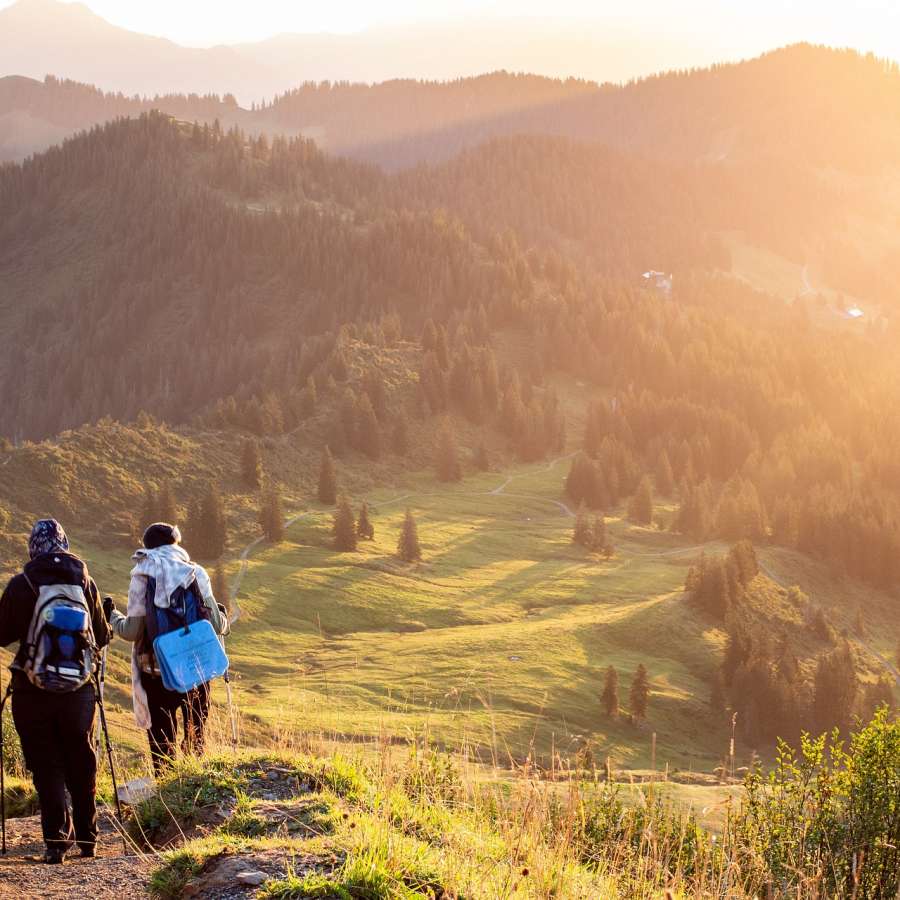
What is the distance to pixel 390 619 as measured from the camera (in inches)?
3236

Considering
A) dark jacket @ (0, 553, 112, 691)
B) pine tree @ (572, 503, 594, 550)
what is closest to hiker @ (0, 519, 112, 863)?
dark jacket @ (0, 553, 112, 691)

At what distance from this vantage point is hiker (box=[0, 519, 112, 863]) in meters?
12.9

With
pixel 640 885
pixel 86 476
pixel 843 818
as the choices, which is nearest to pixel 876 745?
pixel 843 818

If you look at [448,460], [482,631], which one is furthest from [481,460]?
[482,631]

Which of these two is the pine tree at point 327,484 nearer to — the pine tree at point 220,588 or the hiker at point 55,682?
A: the pine tree at point 220,588

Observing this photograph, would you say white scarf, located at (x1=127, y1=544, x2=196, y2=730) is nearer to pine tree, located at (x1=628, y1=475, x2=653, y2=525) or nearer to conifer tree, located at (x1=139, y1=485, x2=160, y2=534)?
→ conifer tree, located at (x1=139, y1=485, x2=160, y2=534)

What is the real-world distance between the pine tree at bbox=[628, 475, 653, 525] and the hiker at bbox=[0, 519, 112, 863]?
11540 centimetres

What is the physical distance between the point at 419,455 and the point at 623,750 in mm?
78001

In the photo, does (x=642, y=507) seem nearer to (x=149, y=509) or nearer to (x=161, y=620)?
(x=149, y=509)

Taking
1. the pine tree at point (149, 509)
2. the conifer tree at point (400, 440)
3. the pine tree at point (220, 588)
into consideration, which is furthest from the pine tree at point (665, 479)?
the pine tree at point (220, 588)

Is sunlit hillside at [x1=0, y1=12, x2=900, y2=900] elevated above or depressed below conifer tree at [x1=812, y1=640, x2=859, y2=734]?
above

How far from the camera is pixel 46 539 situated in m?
13.3

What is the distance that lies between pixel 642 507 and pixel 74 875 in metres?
118

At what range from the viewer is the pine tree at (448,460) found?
434 ft
